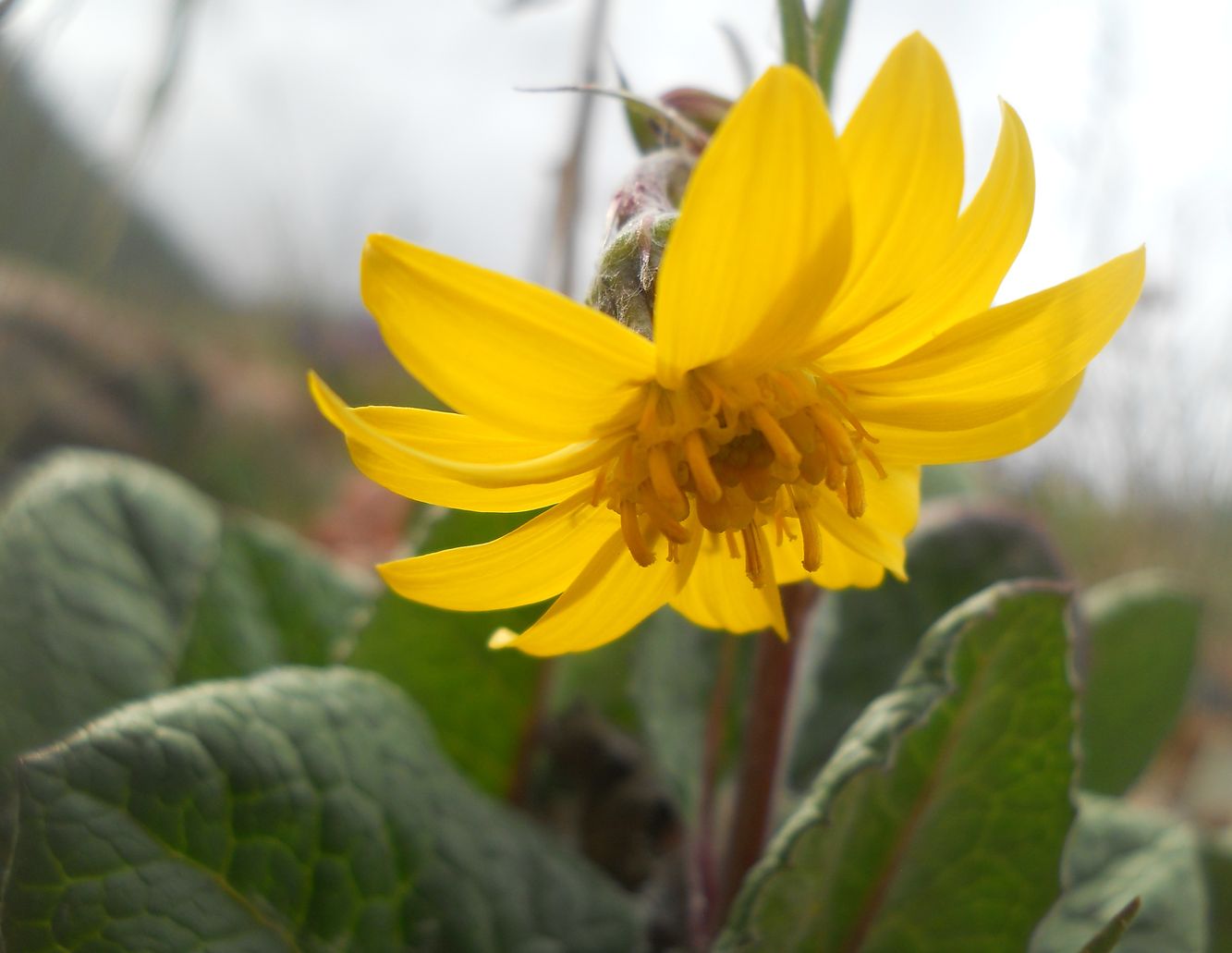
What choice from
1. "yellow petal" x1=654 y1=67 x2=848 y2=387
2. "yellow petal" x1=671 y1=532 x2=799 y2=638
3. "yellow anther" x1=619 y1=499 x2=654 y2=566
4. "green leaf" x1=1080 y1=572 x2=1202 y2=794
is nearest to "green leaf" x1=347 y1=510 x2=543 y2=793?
"yellow petal" x1=671 y1=532 x2=799 y2=638

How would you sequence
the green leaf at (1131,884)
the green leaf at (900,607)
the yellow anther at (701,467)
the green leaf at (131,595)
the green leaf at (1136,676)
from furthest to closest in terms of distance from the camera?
the green leaf at (1136,676) → the green leaf at (900,607) → the green leaf at (131,595) → the green leaf at (1131,884) → the yellow anther at (701,467)

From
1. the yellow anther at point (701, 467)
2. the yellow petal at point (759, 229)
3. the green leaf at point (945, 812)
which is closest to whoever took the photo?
the yellow petal at point (759, 229)

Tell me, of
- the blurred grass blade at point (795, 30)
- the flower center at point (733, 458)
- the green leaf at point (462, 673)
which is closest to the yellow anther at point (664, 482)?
the flower center at point (733, 458)

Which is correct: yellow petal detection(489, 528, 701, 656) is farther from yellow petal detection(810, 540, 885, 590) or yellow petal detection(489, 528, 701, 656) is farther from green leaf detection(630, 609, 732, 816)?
green leaf detection(630, 609, 732, 816)

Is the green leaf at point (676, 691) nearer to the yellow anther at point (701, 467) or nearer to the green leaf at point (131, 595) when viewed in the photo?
the green leaf at point (131, 595)

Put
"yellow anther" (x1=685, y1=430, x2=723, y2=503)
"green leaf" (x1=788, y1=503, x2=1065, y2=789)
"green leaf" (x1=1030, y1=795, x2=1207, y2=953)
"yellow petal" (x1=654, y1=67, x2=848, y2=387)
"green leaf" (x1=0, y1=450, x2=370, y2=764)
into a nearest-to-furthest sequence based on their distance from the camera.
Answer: "yellow petal" (x1=654, y1=67, x2=848, y2=387) < "yellow anther" (x1=685, y1=430, x2=723, y2=503) < "green leaf" (x1=1030, y1=795, x2=1207, y2=953) < "green leaf" (x1=0, y1=450, x2=370, y2=764) < "green leaf" (x1=788, y1=503, x2=1065, y2=789)

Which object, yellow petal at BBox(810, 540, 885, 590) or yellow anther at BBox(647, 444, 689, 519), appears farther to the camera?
yellow petal at BBox(810, 540, 885, 590)
